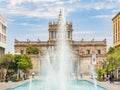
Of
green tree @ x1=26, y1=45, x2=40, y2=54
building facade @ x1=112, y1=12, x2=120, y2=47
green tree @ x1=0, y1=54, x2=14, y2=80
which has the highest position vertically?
building facade @ x1=112, y1=12, x2=120, y2=47

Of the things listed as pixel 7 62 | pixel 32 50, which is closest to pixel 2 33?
pixel 7 62

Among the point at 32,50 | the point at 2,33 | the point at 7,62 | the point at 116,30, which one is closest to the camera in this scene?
the point at 7,62

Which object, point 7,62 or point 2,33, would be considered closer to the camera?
point 7,62

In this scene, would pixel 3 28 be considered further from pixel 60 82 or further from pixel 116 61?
pixel 60 82

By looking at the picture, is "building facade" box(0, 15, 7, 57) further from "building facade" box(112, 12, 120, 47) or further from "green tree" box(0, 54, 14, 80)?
"building facade" box(112, 12, 120, 47)

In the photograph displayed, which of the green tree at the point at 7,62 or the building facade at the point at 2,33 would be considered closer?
the green tree at the point at 7,62

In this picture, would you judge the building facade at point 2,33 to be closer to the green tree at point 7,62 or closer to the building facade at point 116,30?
the green tree at point 7,62

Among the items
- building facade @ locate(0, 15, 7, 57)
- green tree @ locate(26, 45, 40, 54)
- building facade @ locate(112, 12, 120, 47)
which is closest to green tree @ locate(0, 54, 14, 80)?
building facade @ locate(0, 15, 7, 57)

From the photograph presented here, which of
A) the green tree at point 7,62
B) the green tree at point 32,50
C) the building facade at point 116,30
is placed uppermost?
the building facade at point 116,30

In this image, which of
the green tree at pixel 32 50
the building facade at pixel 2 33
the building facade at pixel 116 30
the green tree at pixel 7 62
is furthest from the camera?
the green tree at pixel 32 50

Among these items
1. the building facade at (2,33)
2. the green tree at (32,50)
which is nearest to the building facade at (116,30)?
the building facade at (2,33)

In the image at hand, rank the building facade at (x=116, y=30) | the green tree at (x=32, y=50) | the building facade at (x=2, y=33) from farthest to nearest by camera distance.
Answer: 1. the green tree at (x=32, y=50)
2. the building facade at (x=116, y=30)
3. the building facade at (x=2, y=33)

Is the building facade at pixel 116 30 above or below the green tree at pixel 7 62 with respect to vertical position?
above

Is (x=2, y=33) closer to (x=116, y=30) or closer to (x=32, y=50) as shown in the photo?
(x=116, y=30)
